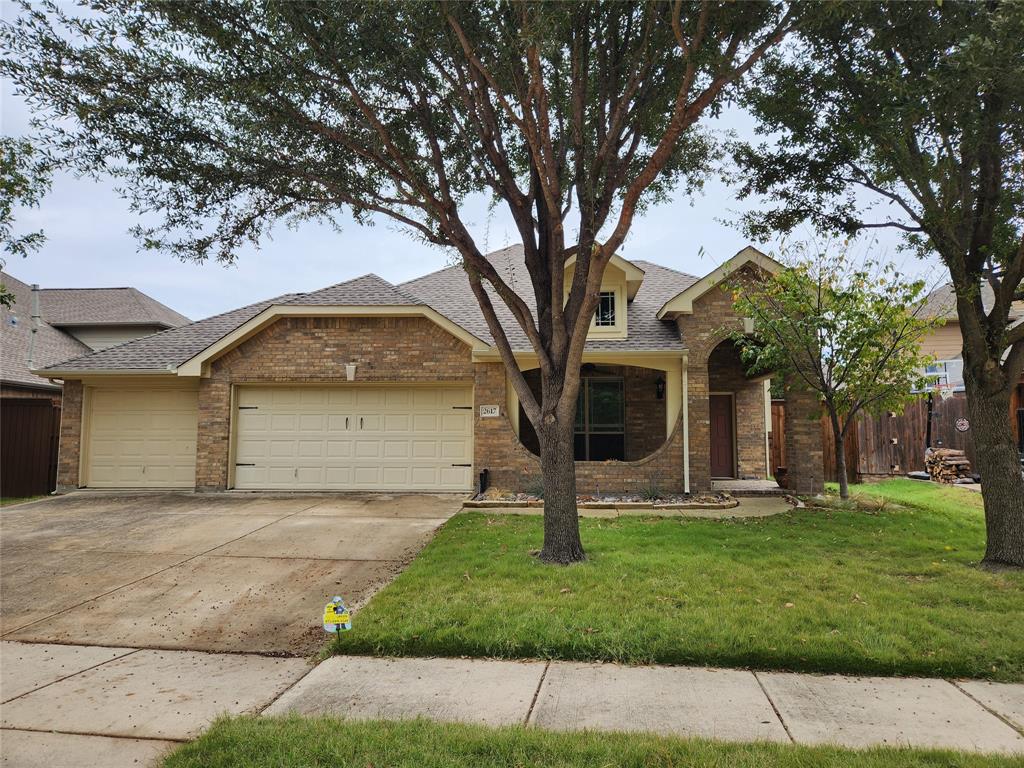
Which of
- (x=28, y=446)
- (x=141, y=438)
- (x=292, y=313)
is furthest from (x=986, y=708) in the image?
(x=28, y=446)

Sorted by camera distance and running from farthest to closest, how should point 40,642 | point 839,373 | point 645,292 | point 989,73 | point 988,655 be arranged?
point 645,292 < point 839,373 < point 989,73 < point 40,642 < point 988,655

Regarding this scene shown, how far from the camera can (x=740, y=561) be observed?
6.73 metres

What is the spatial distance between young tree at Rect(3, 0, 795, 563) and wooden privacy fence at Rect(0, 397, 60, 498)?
9.13 meters

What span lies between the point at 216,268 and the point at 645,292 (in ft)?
32.0

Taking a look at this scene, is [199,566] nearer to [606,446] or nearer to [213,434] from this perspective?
[213,434]

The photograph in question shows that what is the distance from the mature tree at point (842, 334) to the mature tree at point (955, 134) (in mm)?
2472

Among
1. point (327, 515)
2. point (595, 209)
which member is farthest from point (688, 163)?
point (327, 515)

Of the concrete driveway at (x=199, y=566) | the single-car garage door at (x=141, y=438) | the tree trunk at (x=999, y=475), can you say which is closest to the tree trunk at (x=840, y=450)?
the tree trunk at (x=999, y=475)

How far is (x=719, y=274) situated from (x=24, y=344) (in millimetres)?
19031

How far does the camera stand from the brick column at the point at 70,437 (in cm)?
1300

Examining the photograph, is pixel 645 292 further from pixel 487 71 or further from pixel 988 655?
pixel 988 655

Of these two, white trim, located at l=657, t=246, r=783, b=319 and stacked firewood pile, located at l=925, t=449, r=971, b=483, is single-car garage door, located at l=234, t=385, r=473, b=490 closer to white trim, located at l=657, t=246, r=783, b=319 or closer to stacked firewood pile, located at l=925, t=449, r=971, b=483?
white trim, located at l=657, t=246, r=783, b=319

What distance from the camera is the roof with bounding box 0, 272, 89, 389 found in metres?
15.6

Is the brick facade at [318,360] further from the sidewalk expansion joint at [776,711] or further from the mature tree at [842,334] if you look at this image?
the sidewalk expansion joint at [776,711]
